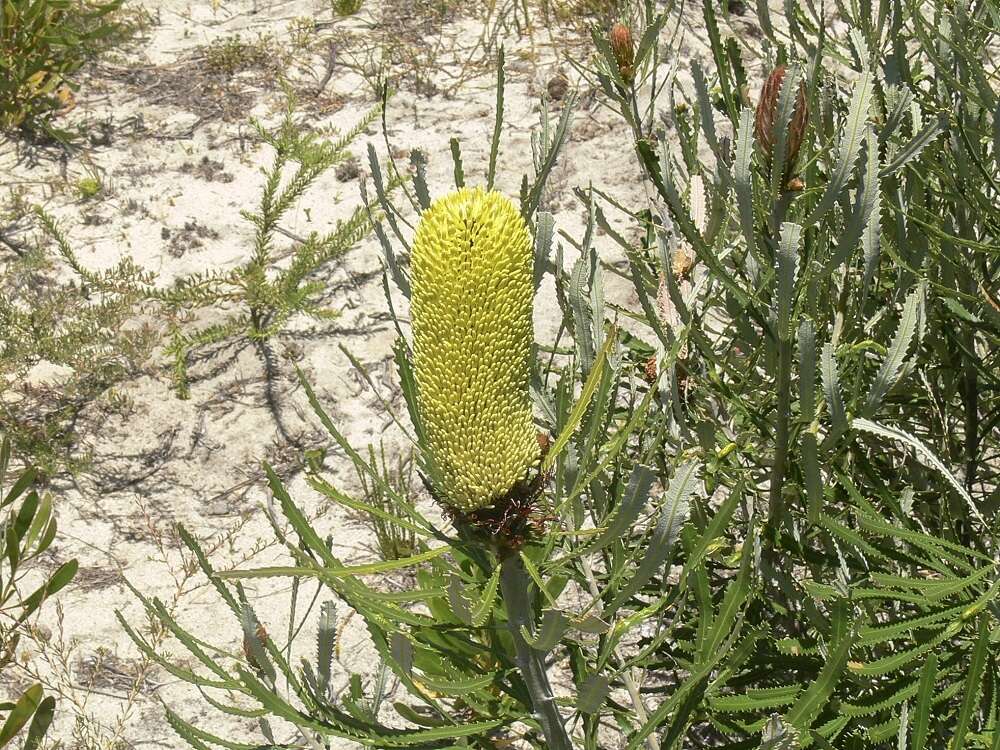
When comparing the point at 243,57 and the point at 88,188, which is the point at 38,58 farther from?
the point at 243,57

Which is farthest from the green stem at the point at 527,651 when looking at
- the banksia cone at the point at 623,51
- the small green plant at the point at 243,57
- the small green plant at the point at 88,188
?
the small green plant at the point at 243,57

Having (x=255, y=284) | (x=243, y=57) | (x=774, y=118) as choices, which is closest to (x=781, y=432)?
(x=774, y=118)

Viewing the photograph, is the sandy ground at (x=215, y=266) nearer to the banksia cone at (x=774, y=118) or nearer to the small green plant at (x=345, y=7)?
the small green plant at (x=345, y=7)

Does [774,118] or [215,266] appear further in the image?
[215,266]

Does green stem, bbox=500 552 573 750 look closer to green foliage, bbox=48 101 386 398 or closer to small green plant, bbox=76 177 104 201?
green foliage, bbox=48 101 386 398

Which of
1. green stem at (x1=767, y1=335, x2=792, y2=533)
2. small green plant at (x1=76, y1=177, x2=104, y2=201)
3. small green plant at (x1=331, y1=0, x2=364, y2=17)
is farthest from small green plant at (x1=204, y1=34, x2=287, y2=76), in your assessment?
green stem at (x1=767, y1=335, x2=792, y2=533)
